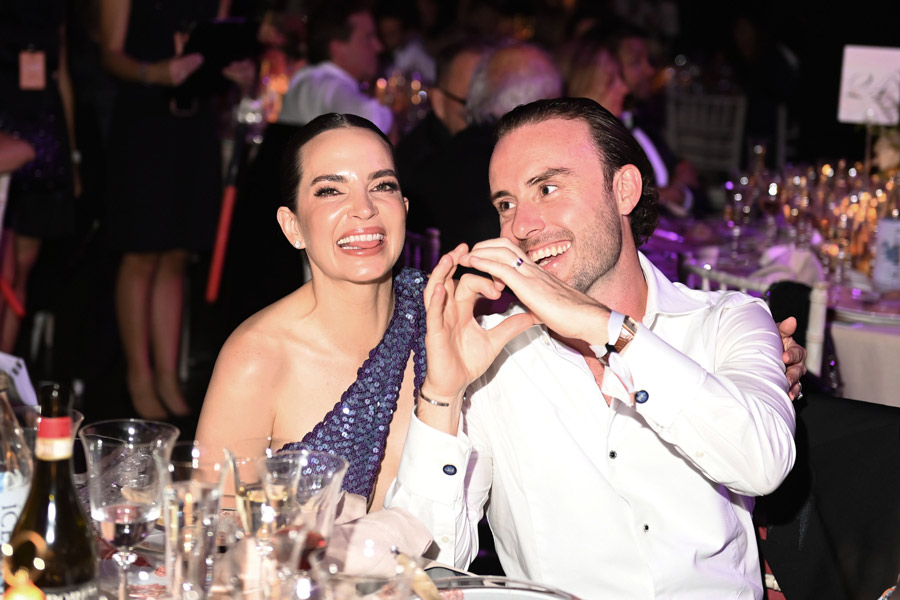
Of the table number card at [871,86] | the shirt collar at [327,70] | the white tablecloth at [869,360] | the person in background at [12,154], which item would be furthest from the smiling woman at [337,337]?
the shirt collar at [327,70]

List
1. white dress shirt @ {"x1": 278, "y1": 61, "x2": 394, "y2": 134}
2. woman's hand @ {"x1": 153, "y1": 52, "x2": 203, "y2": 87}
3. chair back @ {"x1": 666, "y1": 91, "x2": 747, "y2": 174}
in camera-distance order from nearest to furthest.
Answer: woman's hand @ {"x1": 153, "y1": 52, "x2": 203, "y2": 87} < white dress shirt @ {"x1": 278, "y1": 61, "x2": 394, "y2": 134} < chair back @ {"x1": 666, "y1": 91, "x2": 747, "y2": 174}

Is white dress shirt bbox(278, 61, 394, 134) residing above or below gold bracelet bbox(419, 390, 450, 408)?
above

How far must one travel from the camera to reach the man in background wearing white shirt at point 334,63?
18.0 feet

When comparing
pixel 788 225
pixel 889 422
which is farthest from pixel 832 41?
pixel 889 422

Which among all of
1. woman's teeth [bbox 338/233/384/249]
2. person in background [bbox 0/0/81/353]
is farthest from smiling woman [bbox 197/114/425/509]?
person in background [bbox 0/0/81/353]

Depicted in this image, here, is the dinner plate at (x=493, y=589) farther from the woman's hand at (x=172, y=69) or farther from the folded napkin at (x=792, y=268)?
the woman's hand at (x=172, y=69)

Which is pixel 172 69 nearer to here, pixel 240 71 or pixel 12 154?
pixel 240 71

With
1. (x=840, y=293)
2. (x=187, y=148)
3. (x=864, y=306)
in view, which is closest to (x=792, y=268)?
(x=840, y=293)

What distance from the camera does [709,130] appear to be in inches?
330

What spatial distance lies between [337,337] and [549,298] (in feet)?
2.49

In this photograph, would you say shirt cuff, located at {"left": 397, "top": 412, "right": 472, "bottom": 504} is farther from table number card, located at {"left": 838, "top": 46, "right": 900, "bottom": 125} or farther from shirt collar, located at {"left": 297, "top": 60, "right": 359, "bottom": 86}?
shirt collar, located at {"left": 297, "top": 60, "right": 359, "bottom": 86}

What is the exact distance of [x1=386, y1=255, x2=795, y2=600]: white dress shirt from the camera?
1.70 meters

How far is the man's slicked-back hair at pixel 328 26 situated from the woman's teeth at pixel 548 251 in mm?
3824

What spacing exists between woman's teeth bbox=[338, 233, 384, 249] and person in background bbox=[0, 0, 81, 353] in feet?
8.16
